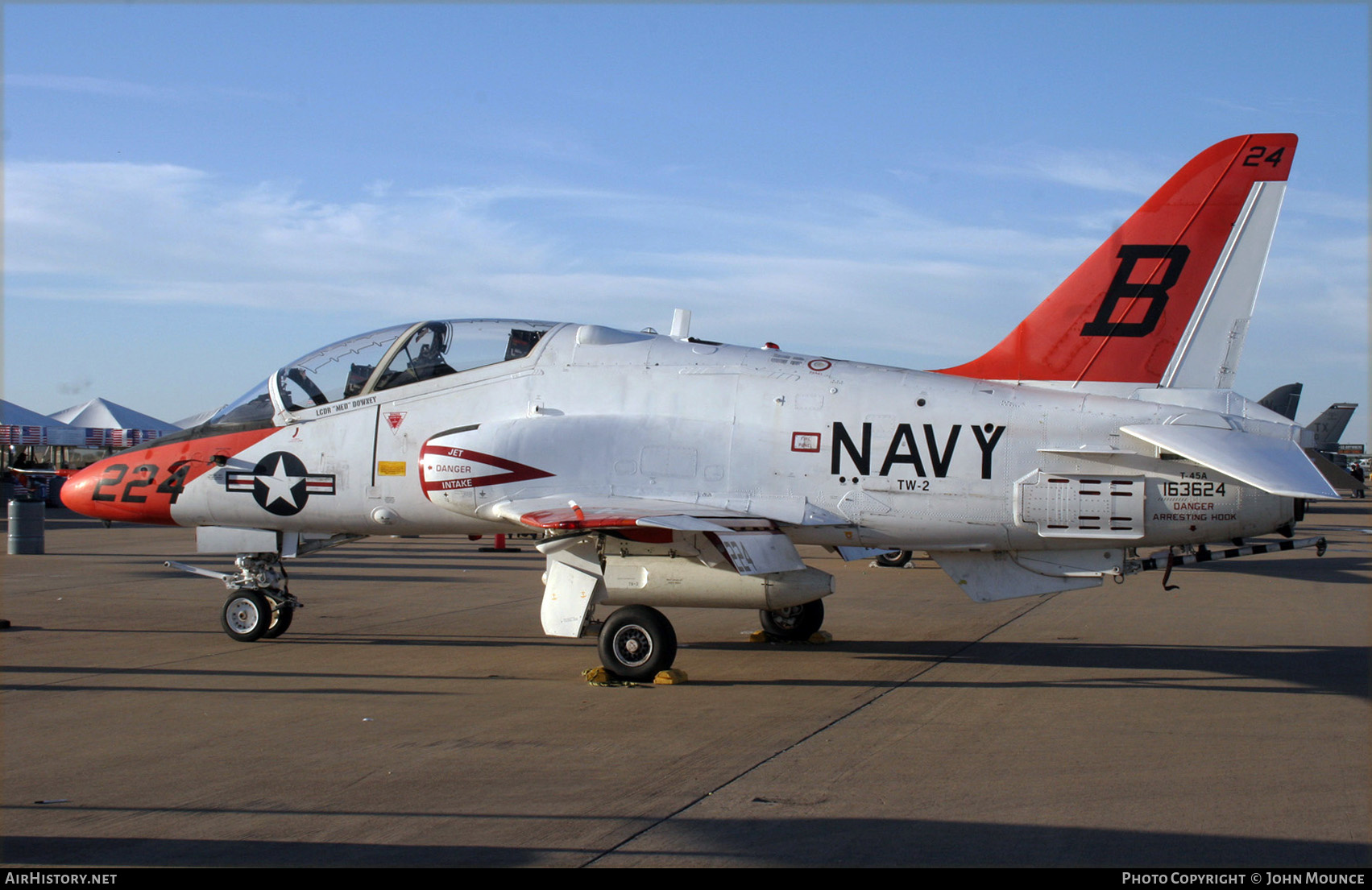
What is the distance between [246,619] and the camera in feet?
35.9

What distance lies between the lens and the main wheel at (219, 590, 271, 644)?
10.9m

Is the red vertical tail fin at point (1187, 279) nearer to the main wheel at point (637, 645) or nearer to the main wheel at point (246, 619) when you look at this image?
the main wheel at point (637, 645)

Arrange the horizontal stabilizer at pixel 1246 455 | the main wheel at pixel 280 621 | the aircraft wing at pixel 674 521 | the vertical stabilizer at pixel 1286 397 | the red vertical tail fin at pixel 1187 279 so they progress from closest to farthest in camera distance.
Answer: the horizontal stabilizer at pixel 1246 455, the aircraft wing at pixel 674 521, the red vertical tail fin at pixel 1187 279, the main wheel at pixel 280 621, the vertical stabilizer at pixel 1286 397

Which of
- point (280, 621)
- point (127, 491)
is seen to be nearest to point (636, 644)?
point (280, 621)

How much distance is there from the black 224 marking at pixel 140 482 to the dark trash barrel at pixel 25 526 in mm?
11383

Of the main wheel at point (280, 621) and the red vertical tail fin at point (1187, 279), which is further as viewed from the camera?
the main wheel at point (280, 621)

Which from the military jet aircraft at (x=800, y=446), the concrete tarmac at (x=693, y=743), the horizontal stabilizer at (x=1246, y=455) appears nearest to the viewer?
the concrete tarmac at (x=693, y=743)

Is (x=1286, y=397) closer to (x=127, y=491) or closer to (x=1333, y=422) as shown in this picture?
(x=1333, y=422)

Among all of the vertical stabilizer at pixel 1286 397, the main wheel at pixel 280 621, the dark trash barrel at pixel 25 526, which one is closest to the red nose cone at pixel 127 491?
the main wheel at pixel 280 621

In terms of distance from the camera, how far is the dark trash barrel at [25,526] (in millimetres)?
20422

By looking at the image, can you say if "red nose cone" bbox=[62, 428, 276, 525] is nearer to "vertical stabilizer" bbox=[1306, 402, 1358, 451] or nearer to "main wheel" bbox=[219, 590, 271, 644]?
"main wheel" bbox=[219, 590, 271, 644]

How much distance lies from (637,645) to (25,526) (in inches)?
668

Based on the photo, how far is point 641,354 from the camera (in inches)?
399

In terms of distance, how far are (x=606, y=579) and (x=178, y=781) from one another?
13.0ft
